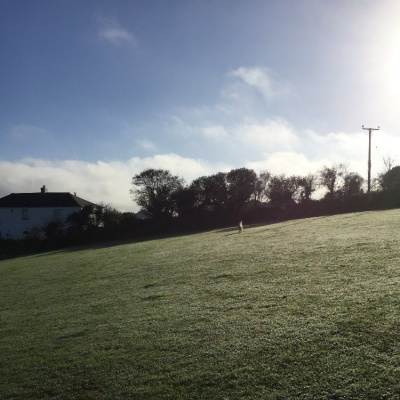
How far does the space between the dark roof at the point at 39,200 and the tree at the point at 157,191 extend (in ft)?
56.2

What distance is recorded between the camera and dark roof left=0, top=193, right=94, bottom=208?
A: 192 feet

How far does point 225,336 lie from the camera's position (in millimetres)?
5988

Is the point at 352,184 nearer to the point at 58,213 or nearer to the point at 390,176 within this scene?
the point at 390,176

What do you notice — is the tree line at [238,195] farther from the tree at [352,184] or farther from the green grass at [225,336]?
the green grass at [225,336]

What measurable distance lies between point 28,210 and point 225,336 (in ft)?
197

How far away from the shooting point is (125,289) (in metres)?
11.4

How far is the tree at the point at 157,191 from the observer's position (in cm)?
4681

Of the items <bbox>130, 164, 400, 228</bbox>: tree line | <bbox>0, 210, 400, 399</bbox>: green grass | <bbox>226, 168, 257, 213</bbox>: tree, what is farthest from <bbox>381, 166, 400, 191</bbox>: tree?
<bbox>0, 210, 400, 399</bbox>: green grass

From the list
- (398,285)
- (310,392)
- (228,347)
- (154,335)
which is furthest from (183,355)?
(398,285)

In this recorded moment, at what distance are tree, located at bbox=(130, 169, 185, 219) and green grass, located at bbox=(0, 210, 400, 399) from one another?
3514 centimetres

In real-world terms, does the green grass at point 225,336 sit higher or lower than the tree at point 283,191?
lower

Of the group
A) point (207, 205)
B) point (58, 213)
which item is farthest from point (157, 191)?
point (58, 213)

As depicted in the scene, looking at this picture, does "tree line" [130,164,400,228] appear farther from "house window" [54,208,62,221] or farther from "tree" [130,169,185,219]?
"house window" [54,208,62,221]

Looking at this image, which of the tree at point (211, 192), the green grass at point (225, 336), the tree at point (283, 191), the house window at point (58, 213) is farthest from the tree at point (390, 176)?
the house window at point (58, 213)
